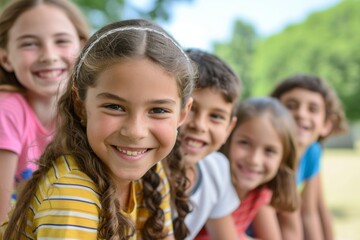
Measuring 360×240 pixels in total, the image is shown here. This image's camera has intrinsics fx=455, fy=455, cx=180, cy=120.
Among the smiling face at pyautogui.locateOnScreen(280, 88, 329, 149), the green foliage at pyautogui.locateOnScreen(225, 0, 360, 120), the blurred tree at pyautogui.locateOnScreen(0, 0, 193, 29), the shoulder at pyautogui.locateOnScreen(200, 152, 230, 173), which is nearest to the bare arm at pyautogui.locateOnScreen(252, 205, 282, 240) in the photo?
the shoulder at pyautogui.locateOnScreen(200, 152, 230, 173)

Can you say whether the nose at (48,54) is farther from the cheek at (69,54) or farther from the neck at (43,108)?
the neck at (43,108)

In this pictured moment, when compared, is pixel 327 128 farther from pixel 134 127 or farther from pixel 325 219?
pixel 134 127

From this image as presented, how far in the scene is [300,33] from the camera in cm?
2652

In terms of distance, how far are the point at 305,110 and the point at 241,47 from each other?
97.2 ft

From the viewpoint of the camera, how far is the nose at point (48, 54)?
2.21 metres

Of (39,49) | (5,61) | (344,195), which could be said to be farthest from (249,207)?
(344,195)

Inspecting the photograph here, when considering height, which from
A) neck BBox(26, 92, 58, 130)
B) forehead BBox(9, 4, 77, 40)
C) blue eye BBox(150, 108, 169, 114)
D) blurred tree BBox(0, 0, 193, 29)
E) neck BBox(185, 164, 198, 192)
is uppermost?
blurred tree BBox(0, 0, 193, 29)

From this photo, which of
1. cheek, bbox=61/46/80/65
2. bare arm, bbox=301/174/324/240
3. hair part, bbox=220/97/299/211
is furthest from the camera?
bare arm, bbox=301/174/324/240

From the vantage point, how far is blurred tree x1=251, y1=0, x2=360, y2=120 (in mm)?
23438

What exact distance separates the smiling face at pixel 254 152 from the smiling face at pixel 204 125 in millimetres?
382

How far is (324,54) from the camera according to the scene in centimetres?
2408

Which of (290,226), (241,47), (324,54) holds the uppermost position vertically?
(241,47)

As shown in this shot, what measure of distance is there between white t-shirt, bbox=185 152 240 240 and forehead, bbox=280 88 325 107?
3.48ft

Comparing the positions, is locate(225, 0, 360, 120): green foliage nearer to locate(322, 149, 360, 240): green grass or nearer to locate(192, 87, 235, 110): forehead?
locate(322, 149, 360, 240): green grass
